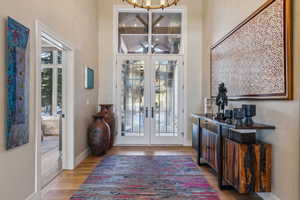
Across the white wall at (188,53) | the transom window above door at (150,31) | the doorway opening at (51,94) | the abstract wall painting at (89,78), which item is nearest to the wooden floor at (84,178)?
the white wall at (188,53)

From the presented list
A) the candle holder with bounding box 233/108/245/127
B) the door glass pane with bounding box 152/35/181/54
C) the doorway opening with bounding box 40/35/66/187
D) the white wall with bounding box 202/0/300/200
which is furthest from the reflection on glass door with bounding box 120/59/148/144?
the candle holder with bounding box 233/108/245/127

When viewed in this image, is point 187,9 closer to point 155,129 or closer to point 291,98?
point 155,129

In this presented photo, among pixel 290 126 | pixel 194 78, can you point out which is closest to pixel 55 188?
pixel 290 126

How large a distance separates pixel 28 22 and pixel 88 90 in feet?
8.43

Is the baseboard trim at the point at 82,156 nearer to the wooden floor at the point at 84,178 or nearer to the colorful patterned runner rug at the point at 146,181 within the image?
the wooden floor at the point at 84,178

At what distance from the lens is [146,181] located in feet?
11.0

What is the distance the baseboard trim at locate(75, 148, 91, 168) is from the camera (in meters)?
4.15

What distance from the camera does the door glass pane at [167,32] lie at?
600 cm

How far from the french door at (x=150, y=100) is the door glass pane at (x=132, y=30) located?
392mm

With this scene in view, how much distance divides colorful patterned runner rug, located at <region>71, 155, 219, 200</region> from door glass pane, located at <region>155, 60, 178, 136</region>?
1.48 m

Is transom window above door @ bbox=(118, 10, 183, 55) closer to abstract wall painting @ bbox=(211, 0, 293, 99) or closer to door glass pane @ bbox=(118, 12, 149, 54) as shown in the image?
door glass pane @ bbox=(118, 12, 149, 54)

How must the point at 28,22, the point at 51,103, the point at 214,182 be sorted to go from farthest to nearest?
the point at 51,103
the point at 214,182
the point at 28,22

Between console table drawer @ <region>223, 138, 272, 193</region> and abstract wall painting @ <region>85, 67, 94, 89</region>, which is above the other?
abstract wall painting @ <region>85, 67, 94, 89</region>

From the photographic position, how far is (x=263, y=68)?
2703 millimetres
